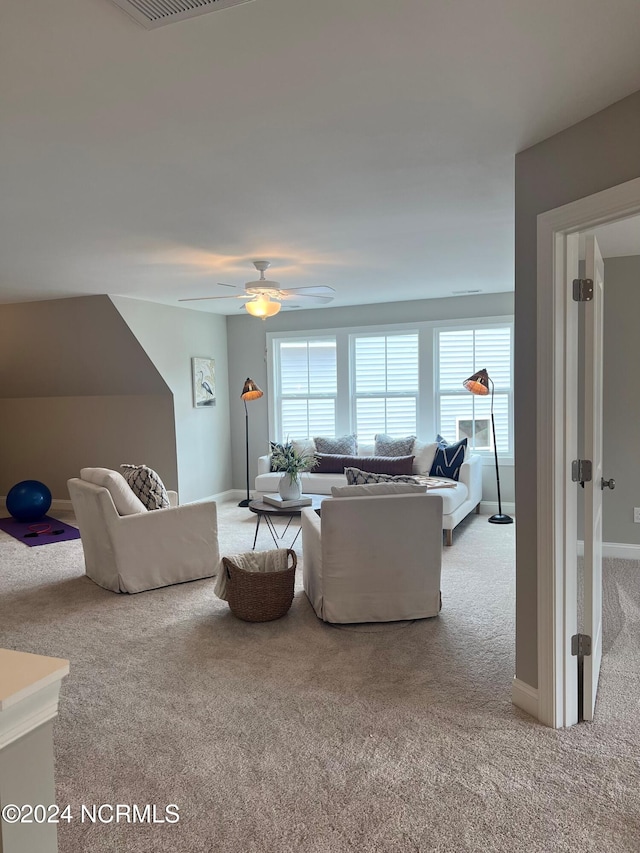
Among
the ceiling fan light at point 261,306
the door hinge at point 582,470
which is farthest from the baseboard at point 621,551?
the ceiling fan light at point 261,306

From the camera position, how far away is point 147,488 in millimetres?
4664

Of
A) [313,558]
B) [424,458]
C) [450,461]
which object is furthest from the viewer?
[424,458]

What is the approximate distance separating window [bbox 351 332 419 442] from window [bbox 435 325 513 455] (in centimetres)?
33

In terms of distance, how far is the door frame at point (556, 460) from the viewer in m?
2.39

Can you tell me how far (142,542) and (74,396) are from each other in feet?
13.0

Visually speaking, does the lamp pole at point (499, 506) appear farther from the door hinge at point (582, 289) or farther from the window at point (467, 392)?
the door hinge at point (582, 289)

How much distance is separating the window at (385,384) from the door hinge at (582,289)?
467 cm

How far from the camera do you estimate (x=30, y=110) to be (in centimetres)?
212

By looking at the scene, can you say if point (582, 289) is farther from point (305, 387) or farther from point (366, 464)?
point (305, 387)

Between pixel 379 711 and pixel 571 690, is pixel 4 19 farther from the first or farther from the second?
pixel 571 690

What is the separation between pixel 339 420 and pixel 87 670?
15.9 ft

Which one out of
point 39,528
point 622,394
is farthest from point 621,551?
point 39,528

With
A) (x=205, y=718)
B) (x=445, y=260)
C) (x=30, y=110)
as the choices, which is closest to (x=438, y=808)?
(x=205, y=718)

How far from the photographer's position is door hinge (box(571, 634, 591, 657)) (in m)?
2.56
